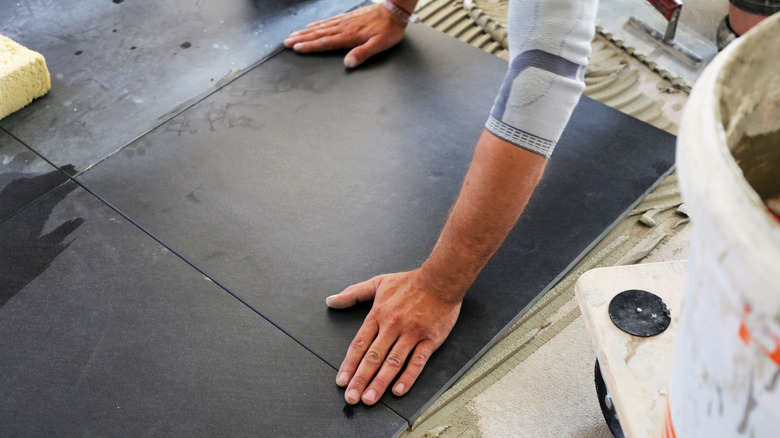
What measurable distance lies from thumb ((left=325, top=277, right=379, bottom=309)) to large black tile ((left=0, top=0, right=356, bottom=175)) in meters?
0.94

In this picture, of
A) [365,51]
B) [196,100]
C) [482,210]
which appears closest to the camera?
[482,210]

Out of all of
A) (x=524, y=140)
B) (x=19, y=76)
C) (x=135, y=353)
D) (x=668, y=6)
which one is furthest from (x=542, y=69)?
(x=19, y=76)

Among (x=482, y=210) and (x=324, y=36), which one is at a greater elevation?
(x=482, y=210)

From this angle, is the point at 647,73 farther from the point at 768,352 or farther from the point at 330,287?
the point at 768,352

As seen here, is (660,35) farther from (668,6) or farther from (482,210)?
(482,210)

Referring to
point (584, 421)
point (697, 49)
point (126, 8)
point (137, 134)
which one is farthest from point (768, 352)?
point (126, 8)

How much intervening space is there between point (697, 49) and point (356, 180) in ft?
4.92

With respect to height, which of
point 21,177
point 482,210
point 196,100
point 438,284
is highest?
point 482,210

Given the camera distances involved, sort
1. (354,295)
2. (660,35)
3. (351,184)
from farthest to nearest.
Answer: (660,35) < (351,184) < (354,295)

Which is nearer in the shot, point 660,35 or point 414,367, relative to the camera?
point 414,367

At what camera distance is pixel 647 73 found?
2.62 metres

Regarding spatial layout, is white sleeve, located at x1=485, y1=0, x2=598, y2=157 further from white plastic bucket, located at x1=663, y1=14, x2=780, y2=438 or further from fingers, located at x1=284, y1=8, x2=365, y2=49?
fingers, located at x1=284, y1=8, x2=365, y2=49

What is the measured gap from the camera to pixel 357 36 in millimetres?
2551

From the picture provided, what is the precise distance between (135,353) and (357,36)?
4.57 feet
